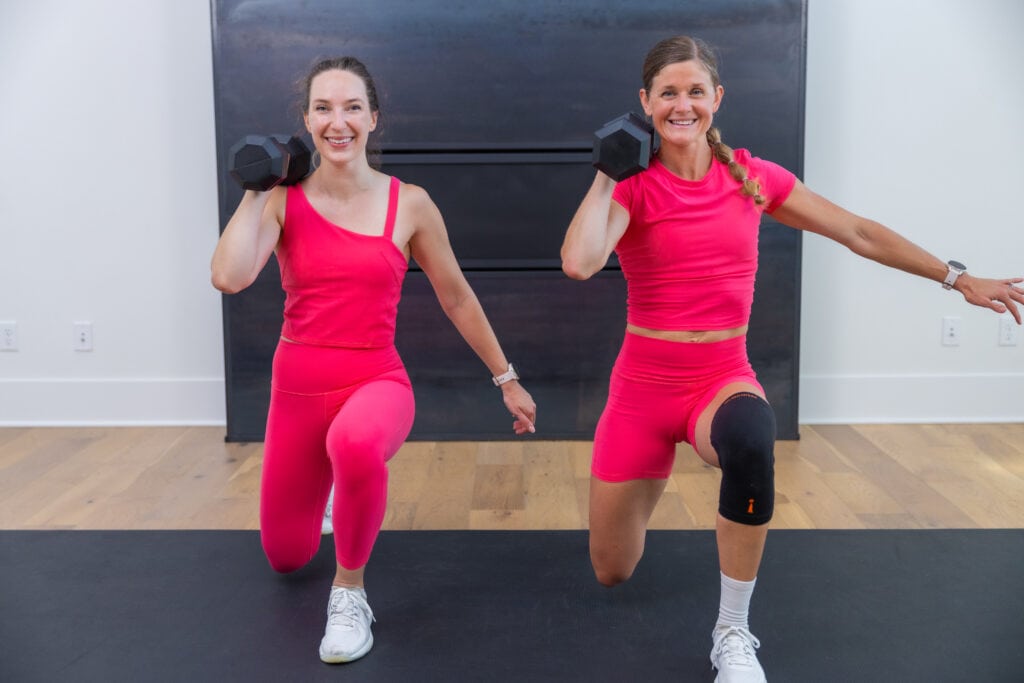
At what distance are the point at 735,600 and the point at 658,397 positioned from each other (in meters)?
0.42

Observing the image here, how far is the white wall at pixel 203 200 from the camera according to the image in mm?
3570

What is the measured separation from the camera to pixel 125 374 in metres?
3.74

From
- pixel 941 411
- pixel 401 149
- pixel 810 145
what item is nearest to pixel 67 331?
pixel 401 149

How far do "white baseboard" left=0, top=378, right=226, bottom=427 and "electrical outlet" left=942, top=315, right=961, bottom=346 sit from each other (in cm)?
281

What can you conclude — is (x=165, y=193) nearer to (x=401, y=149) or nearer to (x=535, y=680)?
(x=401, y=149)

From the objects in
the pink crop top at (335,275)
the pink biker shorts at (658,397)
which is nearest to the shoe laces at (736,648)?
the pink biker shorts at (658,397)

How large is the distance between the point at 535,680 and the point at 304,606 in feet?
1.95

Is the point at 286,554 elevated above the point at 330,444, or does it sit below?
below

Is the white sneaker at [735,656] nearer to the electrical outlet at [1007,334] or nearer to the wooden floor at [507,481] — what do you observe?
the wooden floor at [507,481]

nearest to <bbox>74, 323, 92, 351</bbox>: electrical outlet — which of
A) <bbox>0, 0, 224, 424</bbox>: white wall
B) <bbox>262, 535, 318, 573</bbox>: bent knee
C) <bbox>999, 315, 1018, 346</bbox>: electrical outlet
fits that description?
<bbox>0, 0, 224, 424</bbox>: white wall

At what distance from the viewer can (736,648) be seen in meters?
1.74

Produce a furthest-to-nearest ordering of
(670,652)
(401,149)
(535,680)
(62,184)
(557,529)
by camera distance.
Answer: (62,184) < (401,149) < (557,529) < (670,652) < (535,680)

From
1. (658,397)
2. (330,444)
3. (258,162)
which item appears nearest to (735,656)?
(658,397)

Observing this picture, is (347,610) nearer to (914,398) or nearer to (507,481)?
(507,481)
